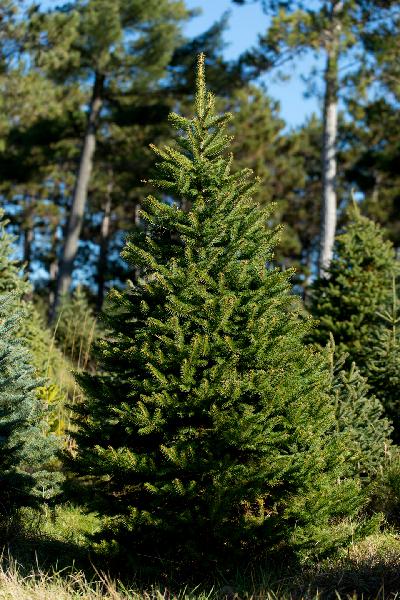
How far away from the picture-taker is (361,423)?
5.25 m

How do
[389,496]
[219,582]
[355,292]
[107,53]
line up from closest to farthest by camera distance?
[219,582] → [389,496] → [355,292] → [107,53]

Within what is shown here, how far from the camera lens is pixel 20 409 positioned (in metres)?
4.52

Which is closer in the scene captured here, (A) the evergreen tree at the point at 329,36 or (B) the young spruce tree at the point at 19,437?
(B) the young spruce tree at the point at 19,437

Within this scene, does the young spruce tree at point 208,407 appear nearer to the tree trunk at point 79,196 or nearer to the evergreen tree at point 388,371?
the evergreen tree at point 388,371

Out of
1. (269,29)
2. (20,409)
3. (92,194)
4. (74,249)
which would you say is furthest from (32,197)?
(20,409)

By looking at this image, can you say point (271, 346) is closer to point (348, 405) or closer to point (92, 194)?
point (348, 405)

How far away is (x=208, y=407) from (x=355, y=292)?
3932 mm

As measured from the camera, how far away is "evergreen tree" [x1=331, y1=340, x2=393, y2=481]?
5117 millimetres

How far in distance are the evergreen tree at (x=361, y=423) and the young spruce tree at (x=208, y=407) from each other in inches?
54.9

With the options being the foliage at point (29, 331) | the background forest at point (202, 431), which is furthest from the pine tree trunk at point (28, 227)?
the background forest at point (202, 431)

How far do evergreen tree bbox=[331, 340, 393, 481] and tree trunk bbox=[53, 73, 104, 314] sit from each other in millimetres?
13313

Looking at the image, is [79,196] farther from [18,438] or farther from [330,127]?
[18,438]

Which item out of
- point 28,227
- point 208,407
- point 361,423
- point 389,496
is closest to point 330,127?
point 361,423

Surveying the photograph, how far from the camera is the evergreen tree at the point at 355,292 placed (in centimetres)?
675
